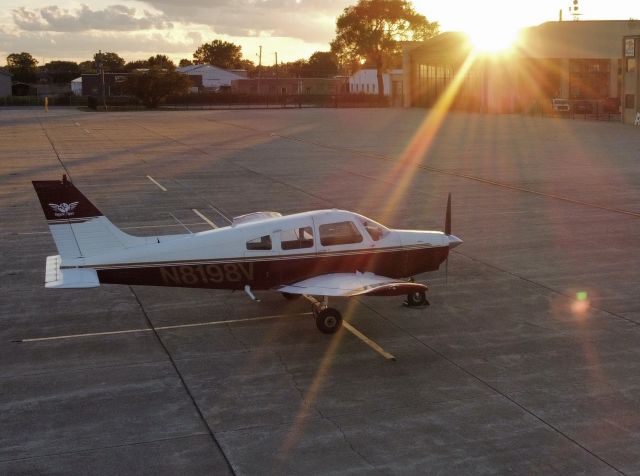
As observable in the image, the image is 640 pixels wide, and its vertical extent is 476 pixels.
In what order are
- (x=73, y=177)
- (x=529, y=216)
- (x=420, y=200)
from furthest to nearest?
(x=73, y=177)
(x=420, y=200)
(x=529, y=216)

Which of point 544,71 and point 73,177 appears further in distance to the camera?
point 544,71

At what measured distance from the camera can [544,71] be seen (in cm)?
9756

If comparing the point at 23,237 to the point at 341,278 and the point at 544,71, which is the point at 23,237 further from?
the point at 544,71

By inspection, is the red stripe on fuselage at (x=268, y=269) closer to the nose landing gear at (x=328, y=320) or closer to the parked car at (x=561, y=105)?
the nose landing gear at (x=328, y=320)

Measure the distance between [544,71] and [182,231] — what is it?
80198mm

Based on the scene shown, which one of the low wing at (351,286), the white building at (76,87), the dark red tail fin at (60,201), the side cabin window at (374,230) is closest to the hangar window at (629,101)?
the side cabin window at (374,230)

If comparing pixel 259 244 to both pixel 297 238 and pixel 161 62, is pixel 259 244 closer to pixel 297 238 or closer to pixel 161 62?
pixel 297 238

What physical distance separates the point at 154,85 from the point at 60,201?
11168cm

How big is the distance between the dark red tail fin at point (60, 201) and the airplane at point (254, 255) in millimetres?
18

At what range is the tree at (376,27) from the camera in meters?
140

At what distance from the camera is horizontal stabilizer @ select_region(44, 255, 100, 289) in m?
14.7

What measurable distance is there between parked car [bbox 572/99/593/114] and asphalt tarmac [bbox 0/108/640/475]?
59947mm

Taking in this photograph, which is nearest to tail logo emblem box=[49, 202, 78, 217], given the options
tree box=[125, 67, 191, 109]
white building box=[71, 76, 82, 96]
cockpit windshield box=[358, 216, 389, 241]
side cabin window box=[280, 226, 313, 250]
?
side cabin window box=[280, 226, 313, 250]

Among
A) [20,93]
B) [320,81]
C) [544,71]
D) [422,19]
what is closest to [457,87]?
[544,71]
